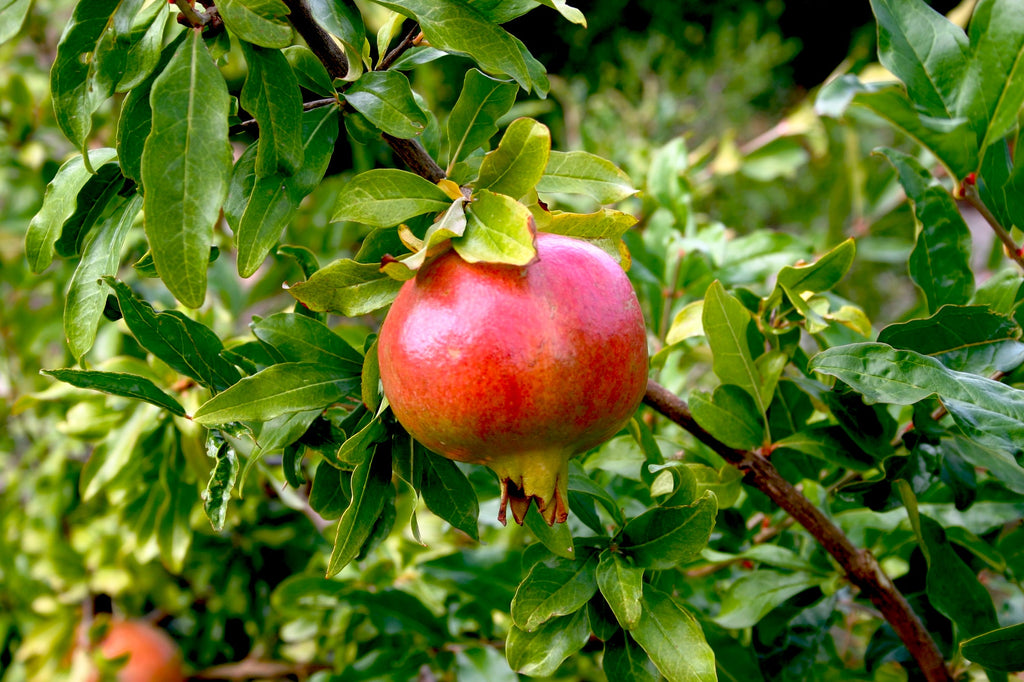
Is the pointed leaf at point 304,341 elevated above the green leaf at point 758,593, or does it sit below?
above

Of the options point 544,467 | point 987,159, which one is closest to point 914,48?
point 987,159

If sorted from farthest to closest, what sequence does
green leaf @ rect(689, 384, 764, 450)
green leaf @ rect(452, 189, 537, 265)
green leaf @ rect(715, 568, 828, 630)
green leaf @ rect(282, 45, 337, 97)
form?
green leaf @ rect(715, 568, 828, 630) < green leaf @ rect(689, 384, 764, 450) < green leaf @ rect(282, 45, 337, 97) < green leaf @ rect(452, 189, 537, 265)

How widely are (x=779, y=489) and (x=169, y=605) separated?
1.18 meters

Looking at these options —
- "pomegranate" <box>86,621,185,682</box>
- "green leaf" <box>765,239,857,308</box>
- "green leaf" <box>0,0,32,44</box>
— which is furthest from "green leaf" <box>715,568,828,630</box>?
"pomegranate" <box>86,621,185,682</box>

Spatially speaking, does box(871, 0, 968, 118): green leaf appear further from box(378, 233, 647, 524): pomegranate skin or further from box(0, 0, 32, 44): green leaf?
box(0, 0, 32, 44): green leaf

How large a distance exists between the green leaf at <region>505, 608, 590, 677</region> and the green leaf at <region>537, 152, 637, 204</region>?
32 cm

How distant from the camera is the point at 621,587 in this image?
549 millimetres

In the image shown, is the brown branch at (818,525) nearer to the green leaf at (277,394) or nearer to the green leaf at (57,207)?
the green leaf at (277,394)

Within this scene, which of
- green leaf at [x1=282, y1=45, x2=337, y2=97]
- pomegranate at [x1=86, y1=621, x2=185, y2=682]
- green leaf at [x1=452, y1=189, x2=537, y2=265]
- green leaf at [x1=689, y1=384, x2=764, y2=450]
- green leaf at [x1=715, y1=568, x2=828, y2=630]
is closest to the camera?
green leaf at [x1=452, y1=189, x2=537, y2=265]

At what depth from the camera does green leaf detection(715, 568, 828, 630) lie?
0.75 metres

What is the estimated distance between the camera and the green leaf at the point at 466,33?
528 mm

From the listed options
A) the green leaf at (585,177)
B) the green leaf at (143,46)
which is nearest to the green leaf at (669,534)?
the green leaf at (585,177)

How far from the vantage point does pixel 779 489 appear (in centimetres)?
66

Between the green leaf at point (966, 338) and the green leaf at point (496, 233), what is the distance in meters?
0.32
